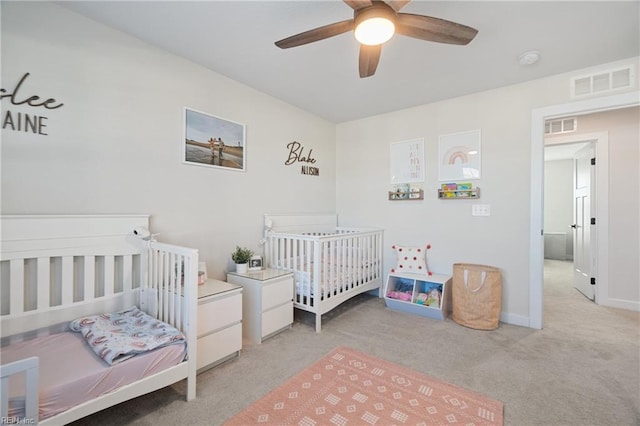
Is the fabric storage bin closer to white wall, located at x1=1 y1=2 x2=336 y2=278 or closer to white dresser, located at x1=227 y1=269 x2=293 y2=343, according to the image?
white dresser, located at x1=227 y1=269 x2=293 y2=343

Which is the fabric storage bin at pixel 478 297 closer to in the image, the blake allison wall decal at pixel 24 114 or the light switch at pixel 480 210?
the light switch at pixel 480 210

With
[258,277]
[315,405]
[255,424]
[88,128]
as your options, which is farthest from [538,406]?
[88,128]

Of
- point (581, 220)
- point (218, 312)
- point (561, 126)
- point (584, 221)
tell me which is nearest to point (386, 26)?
point (218, 312)

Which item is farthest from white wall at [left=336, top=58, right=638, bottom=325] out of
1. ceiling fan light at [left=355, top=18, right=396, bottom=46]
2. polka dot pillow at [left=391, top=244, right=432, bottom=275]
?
ceiling fan light at [left=355, top=18, right=396, bottom=46]

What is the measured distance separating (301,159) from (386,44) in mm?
1751

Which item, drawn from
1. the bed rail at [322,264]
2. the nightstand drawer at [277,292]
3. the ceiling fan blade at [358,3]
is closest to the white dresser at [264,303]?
the nightstand drawer at [277,292]

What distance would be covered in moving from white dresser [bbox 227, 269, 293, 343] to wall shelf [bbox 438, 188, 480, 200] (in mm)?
2005

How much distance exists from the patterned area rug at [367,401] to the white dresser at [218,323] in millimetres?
517

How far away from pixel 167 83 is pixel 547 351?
382cm

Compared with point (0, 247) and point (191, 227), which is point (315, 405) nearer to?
point (191, 227)

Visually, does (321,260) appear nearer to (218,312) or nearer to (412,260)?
(218,312)

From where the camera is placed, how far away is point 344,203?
4.14 meters

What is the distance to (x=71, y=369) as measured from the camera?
4.25 ft

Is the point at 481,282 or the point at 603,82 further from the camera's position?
the point at 481,282
